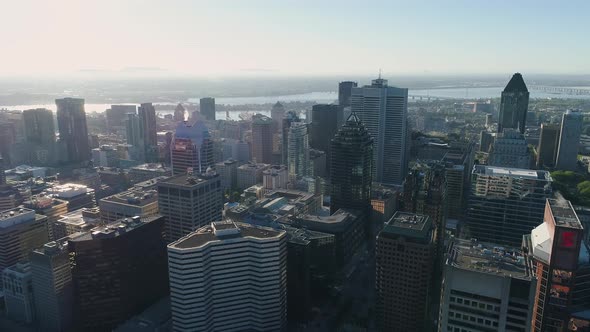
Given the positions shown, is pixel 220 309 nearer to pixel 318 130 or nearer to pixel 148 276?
pixel 148 276

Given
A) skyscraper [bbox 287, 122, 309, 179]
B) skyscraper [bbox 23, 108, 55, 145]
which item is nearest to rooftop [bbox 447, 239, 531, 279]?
skyscraper [bbox 287, 122, 309, 179]

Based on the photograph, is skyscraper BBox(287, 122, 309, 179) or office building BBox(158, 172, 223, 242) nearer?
office building BBox(158, 172, 223, 242)

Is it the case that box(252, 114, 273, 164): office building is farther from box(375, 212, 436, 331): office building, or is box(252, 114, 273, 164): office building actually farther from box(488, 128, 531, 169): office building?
box(375, 212, 436, 331): office building

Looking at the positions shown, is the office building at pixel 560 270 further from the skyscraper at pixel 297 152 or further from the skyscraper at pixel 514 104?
the skyscraper at pixel 514 104

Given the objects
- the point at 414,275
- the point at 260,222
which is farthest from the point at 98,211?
the point at 414,275

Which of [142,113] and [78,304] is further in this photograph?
[142,113]

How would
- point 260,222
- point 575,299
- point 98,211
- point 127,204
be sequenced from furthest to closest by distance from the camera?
point 98,211
point 127,204
point 260,222
point 575,299

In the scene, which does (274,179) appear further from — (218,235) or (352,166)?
(218,235)

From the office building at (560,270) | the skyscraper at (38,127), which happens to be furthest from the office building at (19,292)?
the skyscraper at (38,127)
